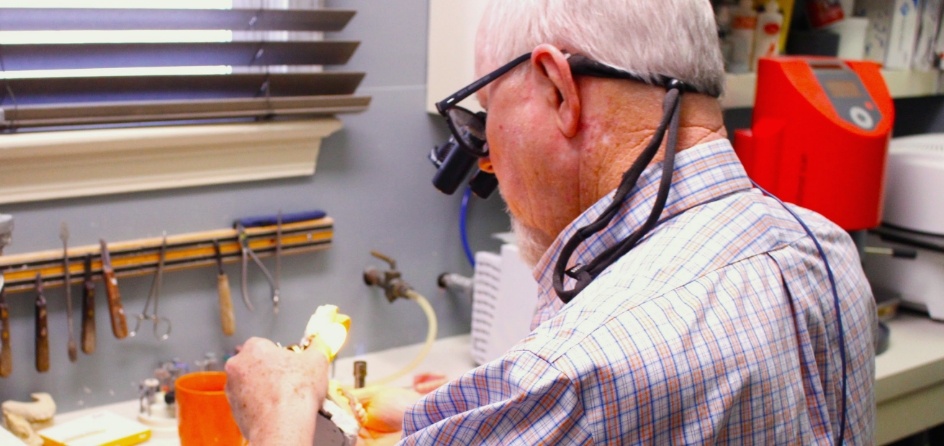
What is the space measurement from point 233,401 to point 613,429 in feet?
1.48

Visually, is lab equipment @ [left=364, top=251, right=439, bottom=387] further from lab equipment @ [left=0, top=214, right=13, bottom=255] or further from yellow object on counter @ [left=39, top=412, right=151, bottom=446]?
lab equipment @ [left=0, top=214, right=13, bottom=255]

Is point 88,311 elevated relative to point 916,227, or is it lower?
lower

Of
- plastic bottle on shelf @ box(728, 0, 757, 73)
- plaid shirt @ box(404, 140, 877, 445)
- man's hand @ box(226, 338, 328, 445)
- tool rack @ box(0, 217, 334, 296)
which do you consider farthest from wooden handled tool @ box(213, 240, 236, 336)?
plastic bottle on shelf @ box(728, 0, 757, 73)

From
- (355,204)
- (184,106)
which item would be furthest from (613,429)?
(355,204)

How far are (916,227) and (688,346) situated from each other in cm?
154

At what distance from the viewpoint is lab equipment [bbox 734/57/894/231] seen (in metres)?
1.86

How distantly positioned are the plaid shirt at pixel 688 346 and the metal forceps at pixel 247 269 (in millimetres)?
879

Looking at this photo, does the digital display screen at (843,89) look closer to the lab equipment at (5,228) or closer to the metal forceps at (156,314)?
the metal forceps at (156,314)

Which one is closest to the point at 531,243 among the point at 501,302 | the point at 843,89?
the point at 501,302

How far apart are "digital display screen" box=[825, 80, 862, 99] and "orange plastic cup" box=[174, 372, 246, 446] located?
1.38 metres

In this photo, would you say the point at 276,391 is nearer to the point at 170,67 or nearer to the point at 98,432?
the point at 98,432

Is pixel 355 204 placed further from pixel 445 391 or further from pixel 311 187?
pixel 445 391

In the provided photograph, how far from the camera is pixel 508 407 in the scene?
80cm

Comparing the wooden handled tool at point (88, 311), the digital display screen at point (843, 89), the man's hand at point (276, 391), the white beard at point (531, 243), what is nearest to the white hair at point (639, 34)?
the white beard at point (531, 243)
